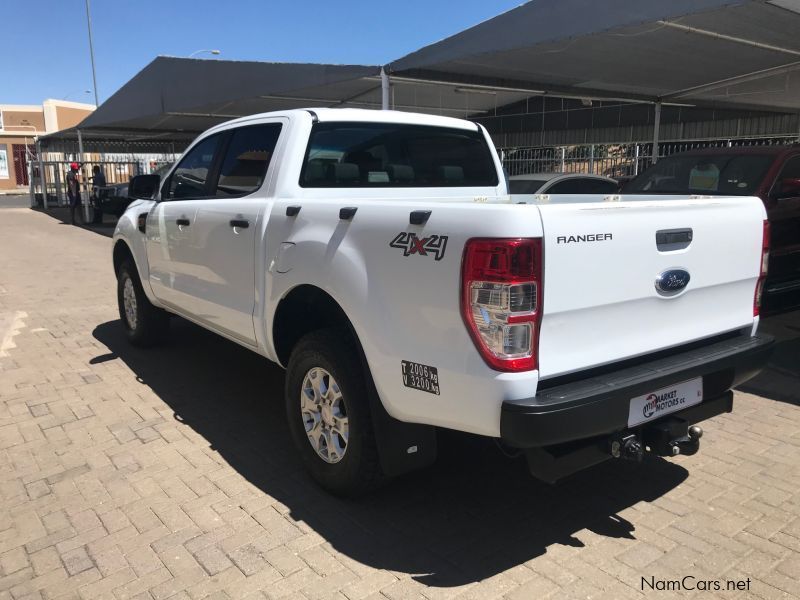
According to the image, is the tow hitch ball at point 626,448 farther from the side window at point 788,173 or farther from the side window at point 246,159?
the side window at point 788,173

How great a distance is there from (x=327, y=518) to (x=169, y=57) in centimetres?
1269

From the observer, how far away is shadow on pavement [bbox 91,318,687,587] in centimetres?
295

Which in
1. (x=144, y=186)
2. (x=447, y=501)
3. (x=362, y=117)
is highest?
(x=362, y=117)

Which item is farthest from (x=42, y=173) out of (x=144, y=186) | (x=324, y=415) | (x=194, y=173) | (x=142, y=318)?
(x=324, y=415)

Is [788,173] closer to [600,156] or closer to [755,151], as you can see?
[755,151]

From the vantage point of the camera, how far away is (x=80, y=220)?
885 inches

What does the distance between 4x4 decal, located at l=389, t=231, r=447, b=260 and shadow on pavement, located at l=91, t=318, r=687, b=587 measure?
53.7 inches

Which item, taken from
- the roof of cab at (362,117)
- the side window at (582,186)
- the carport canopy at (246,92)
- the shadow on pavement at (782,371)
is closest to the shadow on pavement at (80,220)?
the carport canopy at (246,92)

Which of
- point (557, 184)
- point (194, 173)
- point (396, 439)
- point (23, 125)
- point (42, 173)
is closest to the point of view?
point (396, 439)

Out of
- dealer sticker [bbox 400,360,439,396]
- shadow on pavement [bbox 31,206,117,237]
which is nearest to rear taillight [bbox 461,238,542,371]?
dealer sticker [bbox 400,360,439,396]

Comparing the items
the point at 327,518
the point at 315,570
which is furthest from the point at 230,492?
the point at 315,570

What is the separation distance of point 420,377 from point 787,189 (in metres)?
5.50

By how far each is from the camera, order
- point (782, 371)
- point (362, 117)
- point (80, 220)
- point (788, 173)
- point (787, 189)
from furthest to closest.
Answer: point (80, 220), point (788, 173), point (787, 189), point (782, 371), point (362, 117)

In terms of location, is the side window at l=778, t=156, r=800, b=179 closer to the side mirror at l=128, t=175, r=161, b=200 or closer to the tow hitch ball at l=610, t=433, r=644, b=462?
the tow hitch ball at l=610, t=433, r=644, b=462
